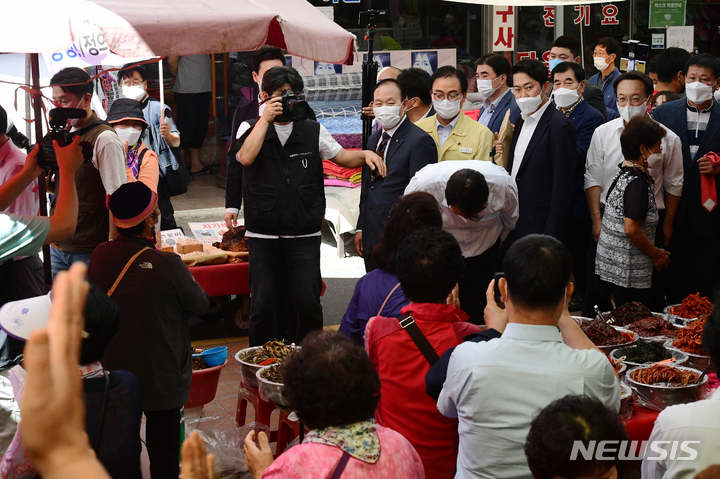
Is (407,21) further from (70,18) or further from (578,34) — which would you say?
(70,18)

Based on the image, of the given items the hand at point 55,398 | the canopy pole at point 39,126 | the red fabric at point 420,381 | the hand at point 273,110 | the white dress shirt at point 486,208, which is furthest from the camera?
the hand at point 273,110

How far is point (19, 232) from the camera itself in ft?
9.72

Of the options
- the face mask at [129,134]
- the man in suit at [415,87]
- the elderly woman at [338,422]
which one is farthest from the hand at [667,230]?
the face mask at [129,134]

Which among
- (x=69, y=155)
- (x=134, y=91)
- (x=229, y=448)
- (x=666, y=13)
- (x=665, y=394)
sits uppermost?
(x=666, y=13)

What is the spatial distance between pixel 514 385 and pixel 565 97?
466 centimetres

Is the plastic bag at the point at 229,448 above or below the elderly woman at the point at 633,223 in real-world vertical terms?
below

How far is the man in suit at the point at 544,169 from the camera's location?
5156 mm

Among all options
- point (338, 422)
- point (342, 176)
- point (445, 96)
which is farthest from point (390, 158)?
point (342, 176)

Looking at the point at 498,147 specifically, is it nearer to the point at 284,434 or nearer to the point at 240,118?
the point at 240,118

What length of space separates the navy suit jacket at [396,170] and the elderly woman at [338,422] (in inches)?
111

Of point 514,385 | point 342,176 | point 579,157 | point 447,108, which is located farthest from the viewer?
point 342,176

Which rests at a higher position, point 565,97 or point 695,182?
point 565,97

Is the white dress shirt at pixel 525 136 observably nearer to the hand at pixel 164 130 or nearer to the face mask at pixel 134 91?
the hand at pixel 164 130

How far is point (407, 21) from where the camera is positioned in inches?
432
